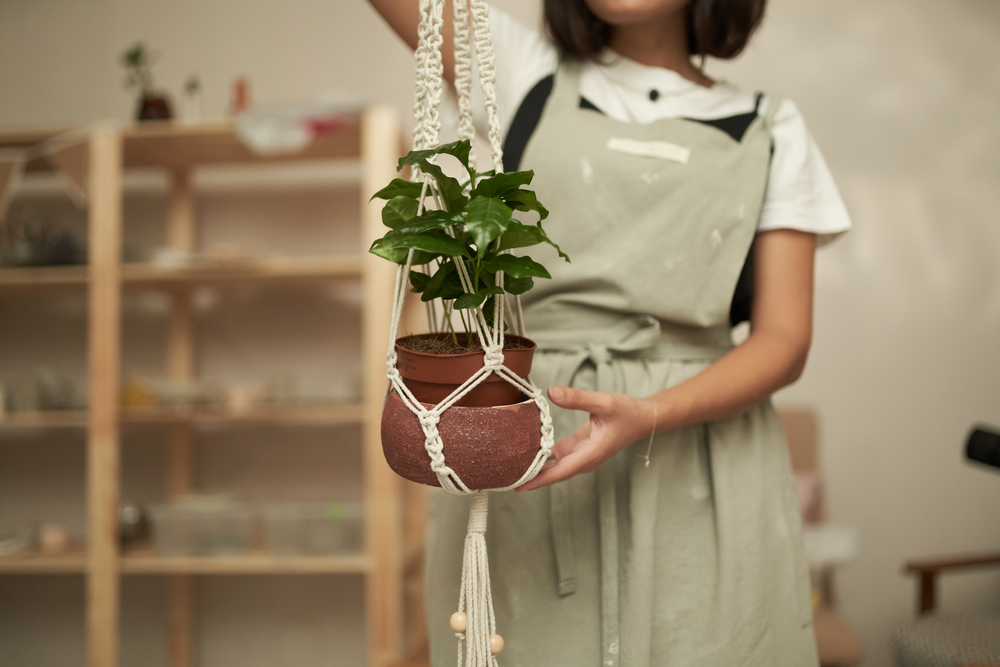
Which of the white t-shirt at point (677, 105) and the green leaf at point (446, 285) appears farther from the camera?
the white t-shirt at point (677, 105)

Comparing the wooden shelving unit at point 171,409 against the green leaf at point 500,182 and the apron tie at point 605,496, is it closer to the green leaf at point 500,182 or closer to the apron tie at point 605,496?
the apron tie at point 605,496

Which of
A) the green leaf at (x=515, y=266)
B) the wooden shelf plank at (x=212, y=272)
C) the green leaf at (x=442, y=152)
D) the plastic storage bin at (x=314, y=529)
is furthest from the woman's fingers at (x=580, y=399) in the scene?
the plastic storage bin at (x=314, y=529)

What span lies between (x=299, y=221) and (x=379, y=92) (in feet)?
1.80

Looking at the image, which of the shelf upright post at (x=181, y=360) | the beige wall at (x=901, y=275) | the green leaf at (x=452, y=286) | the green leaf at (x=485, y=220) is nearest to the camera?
the green leaf at (x=485, y=220)

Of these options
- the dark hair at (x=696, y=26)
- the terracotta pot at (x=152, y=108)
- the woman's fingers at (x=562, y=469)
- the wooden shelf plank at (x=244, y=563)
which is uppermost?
the terracotta pot at (x=152, y=108)

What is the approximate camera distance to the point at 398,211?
538 millimetres

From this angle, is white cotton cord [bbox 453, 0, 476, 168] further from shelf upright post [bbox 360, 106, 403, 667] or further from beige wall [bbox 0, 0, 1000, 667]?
beige wall [bbox 0, 0, 1000, 667]

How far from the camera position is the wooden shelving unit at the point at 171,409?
1968 mm

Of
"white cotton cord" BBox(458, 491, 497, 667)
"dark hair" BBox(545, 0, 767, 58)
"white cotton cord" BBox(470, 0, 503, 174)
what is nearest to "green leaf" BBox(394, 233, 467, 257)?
"white cotton cord" BBox(470, 0, 503, 174)

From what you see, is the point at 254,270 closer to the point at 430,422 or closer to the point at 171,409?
the point at 171,409

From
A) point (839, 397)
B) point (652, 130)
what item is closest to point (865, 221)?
point (839, 397)

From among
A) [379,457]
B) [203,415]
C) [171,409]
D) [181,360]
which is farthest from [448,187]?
[181,360]

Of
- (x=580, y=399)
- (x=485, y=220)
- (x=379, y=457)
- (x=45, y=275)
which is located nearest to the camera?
(x=485, y=220)

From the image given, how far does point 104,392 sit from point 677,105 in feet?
6.28
